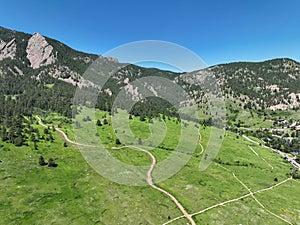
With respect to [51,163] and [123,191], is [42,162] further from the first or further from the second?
[123,191]

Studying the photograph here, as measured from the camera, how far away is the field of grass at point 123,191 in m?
66.9

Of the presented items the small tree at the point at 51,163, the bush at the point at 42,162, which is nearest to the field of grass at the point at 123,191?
the bush at the point at 42,162

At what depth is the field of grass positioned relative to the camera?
220ft

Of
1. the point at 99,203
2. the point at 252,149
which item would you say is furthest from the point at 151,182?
the point at 252,149

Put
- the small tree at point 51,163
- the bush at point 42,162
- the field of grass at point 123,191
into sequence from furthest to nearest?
the bush at point 42,162 < the small tree at point 51,163 < the field of grass at point 123,191

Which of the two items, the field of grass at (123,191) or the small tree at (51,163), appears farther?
the small tree at (51,163)

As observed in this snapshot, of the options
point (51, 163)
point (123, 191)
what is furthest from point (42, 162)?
point (123, 191)

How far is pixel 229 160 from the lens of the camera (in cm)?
14138

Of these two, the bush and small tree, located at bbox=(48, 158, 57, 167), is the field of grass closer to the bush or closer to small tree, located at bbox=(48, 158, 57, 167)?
the bush

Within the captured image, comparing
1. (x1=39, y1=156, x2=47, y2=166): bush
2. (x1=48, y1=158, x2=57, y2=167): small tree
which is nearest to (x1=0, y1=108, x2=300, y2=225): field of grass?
(x1=39, y1=156, x2=47, y2=166): bush

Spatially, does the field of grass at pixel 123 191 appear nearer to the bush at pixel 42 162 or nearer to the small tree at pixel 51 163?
the bush at pixel 42 162

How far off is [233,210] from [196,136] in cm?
10842

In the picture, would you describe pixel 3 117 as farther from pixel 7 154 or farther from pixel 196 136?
pixel 196 136

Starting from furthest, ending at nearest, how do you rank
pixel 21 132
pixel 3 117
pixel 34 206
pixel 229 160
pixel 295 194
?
1. pixel 3 117
2. pixel 229 160
3. pixel 21 132
4. pixel 295 194
5. pixel 34 206
